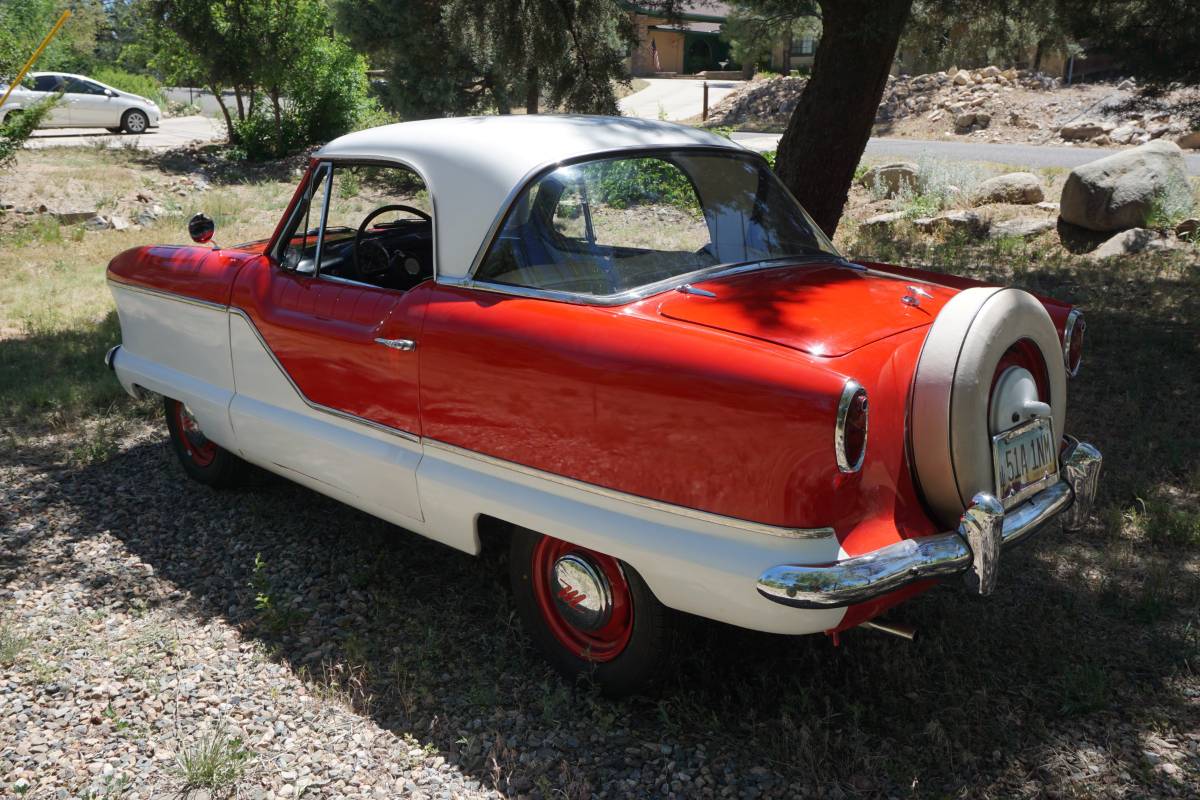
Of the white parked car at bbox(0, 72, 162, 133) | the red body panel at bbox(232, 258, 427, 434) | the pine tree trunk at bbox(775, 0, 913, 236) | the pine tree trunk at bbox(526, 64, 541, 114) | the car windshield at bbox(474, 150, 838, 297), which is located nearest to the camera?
the car windshield at bbox(474, 150, 838, 297)

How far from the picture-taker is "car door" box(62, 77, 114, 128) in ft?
73.6

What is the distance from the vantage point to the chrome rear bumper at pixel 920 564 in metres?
2.60

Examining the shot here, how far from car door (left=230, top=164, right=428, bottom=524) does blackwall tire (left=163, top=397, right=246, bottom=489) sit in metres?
0.62

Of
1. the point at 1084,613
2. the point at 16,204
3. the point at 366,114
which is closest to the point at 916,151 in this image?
the point at 366,114

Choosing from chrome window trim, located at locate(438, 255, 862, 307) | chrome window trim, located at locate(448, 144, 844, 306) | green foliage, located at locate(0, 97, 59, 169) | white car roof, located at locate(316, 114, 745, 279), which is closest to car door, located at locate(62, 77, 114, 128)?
green foliage, located at locate(0, 97, 59, 169)

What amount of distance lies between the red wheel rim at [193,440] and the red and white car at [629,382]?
22.9 inches

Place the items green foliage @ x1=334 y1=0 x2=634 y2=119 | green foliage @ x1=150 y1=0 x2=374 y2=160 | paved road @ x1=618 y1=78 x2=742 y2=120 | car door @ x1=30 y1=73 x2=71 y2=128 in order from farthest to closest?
paved road @ x1=618 y1=78 x2=742 y2=120 < car door @ x1=30 y1=73 x2=71 y2=128 < green foliage @ x1=150 y1=0 x2=374 y2=160 < green foliage @ x1=334 y1=0 x2=634 y2=119

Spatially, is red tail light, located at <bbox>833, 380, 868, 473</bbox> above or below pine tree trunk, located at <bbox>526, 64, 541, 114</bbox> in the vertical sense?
below

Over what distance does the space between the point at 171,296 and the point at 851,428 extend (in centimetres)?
342

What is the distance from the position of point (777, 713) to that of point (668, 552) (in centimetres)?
82

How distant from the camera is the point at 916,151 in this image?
1875 cm

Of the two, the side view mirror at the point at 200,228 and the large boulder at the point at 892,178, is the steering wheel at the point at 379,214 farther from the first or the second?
the large boulder at the point at 892,178

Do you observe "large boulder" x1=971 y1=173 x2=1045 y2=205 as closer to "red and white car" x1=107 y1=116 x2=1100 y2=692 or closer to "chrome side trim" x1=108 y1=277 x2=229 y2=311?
"red and white car" x1=107 y1=116 x2=1100 y2=692

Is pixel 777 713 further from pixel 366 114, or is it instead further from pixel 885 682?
pixel 366 114
